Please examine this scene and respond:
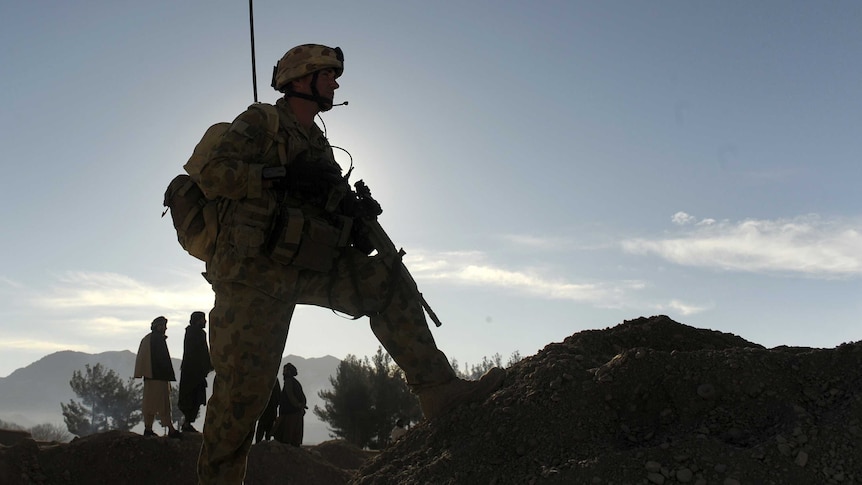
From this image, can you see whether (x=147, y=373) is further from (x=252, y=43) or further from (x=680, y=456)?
(x=680, y=456)

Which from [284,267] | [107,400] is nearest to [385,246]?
[284,267]

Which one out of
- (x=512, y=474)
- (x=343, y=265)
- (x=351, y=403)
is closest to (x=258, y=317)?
(x=343, y=265)

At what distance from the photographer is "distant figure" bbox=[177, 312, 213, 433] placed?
939 centimetres

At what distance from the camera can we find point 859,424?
3.09 metres

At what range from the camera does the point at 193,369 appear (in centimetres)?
940

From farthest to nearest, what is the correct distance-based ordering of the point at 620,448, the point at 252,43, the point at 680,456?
the point at 252,43, the point at 620,448, the point at 680,456

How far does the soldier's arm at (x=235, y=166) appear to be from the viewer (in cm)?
355

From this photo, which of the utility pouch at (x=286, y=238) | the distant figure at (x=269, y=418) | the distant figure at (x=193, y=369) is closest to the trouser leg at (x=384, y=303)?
the utility pouch at (x=286, y=238)

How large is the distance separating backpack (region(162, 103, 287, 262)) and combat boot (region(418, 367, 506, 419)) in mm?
1464

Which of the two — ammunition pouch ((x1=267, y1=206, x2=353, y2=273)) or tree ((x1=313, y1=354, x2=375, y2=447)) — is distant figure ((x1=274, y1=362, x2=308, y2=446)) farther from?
tree ((x1=313, y1=354, x2=375, y2=447))

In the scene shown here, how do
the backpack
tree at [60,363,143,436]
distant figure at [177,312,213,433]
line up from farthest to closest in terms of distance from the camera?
tree at [60,363,143,436] < distant figure at [177,312,213,433] < the backpack

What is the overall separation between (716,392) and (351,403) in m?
27.5

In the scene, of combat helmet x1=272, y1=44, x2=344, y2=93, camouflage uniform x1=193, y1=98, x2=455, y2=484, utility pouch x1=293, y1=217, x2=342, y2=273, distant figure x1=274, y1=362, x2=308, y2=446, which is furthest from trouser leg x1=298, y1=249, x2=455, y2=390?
distant figure x1=274, y1=362, x2=308, y2=446

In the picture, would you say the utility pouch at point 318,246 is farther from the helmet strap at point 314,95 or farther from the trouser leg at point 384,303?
the helmet strap at point 314,95
